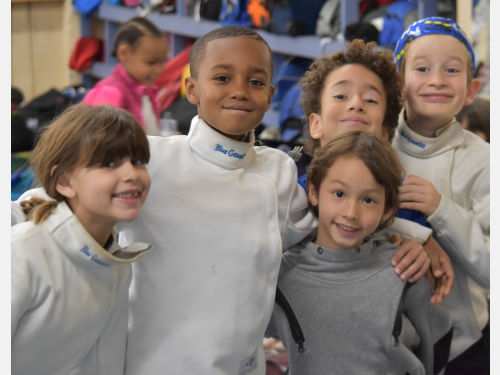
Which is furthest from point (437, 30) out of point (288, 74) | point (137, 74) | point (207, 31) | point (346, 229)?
point (207, 31)

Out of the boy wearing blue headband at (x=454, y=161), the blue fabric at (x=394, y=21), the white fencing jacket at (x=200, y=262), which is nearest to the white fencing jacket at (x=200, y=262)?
the white fencing jacket at (x=200, y=262)

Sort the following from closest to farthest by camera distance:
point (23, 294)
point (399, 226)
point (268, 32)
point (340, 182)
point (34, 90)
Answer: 1. point (23, 294)
2. point (340, 182)
3. point (399, 226)
4. point (268, 32)
5. point (34, 90)

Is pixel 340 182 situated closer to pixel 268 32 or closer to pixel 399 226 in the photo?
pixel 399 226

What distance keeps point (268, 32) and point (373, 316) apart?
2.90 meters

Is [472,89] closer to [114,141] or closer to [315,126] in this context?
[315,126]

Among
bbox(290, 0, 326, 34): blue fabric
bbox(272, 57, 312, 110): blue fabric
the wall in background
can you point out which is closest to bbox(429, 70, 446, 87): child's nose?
bbox(290, 0, 326, 34): blue fabric

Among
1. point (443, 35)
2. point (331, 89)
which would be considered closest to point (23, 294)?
point (331, 89)

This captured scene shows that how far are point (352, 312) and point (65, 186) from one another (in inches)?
28.7

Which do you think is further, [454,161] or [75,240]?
[454,161]

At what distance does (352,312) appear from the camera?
51.9 inches

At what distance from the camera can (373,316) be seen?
4.31ft

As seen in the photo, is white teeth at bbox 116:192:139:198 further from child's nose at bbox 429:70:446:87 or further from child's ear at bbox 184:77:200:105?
child's nose at bbox 429:70:446:87

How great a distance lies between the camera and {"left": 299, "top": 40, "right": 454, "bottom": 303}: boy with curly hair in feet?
4.54

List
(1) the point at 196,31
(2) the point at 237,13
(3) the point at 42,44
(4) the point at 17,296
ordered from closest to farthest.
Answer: (4) the point at 17,296, (2) the point at 237,13, (1) the point at 196,31, (3) the point at 42,44
